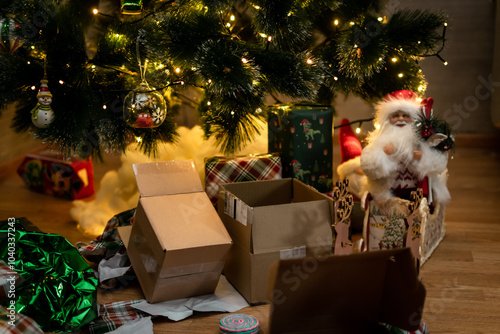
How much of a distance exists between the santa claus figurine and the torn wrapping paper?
44 centimetres

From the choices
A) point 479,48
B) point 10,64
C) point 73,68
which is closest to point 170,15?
point 73,68

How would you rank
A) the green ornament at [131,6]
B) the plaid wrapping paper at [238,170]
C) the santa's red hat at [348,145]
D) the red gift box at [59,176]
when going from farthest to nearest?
1. the red gift box at [59,176]
2. the santa's red hat at [348,145]
3. the plaid wrapping paper at [238,170]
4. the green ornament at [131,6]

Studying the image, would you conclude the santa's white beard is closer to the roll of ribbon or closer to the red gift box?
the roll of ribbon

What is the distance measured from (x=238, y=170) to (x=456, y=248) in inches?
25.0

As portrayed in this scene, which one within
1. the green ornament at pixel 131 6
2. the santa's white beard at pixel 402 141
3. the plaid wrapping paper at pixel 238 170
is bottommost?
the plaid wrapping paper at pixel 238 170

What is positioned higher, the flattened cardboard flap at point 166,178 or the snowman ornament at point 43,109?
the snowman ornament at point 43,109

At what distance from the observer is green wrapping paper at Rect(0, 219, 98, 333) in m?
1.03

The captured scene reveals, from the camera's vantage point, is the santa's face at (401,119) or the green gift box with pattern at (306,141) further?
the green gift box with pattern at (306,141)

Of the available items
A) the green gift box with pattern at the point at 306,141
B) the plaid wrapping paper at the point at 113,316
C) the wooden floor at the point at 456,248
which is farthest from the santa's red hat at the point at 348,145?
the plaid wrapping paper at the point at 113,316

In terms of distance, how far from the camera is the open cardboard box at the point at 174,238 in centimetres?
108

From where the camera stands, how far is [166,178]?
126cm

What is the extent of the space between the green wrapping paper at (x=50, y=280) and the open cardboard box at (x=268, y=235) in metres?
0.32

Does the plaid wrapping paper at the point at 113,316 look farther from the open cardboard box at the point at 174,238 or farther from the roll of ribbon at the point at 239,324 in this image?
the roll of ribbon at the point at 239,324

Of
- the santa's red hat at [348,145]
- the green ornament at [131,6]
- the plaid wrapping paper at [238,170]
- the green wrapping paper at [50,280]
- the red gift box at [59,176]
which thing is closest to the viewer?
the green wrapping paper at [50,280]
